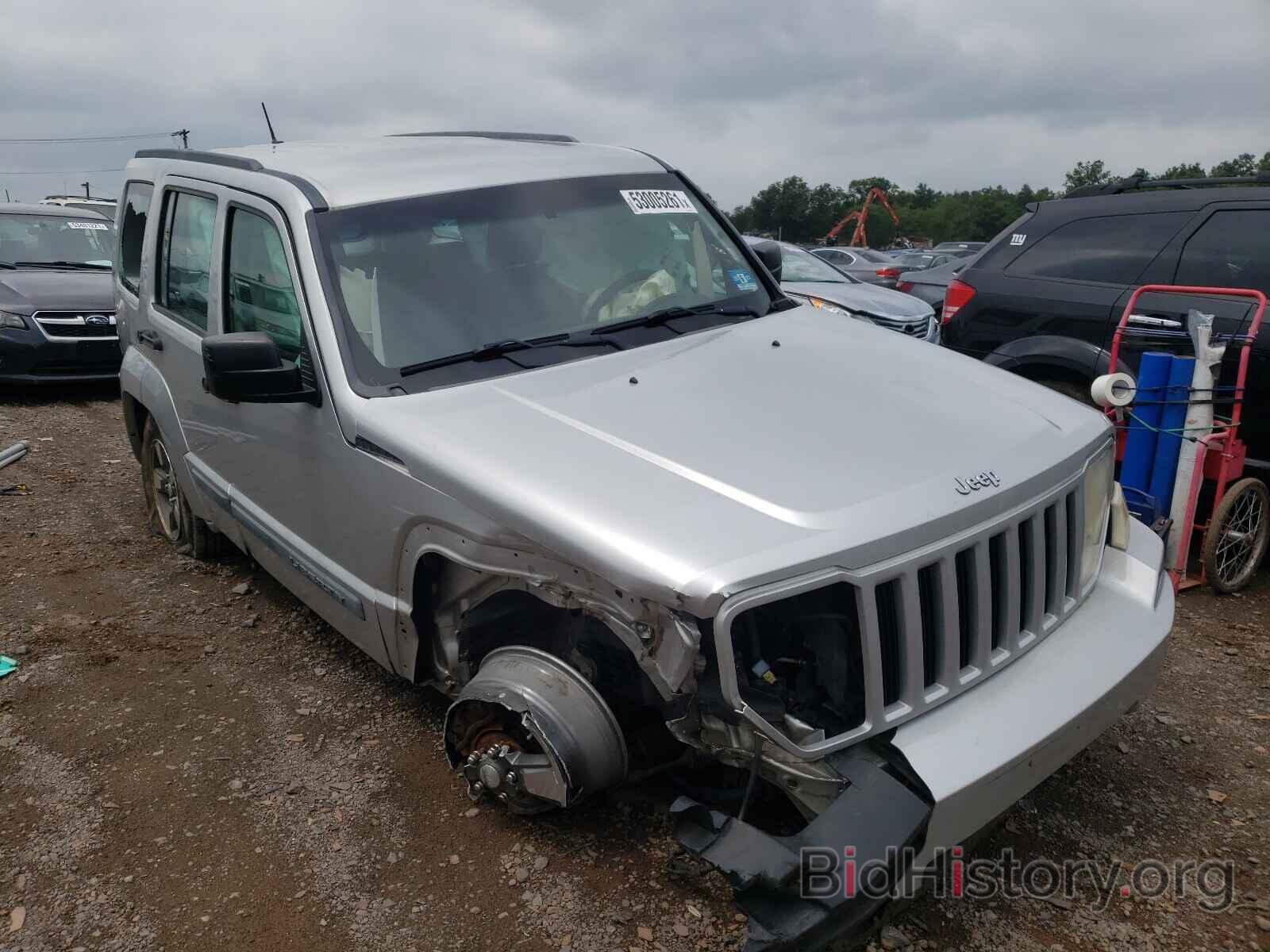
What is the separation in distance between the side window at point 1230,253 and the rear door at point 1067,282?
A: 160 millimetres

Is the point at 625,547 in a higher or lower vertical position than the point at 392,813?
higher

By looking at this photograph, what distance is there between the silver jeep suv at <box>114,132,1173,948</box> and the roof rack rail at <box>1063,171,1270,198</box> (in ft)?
9.52

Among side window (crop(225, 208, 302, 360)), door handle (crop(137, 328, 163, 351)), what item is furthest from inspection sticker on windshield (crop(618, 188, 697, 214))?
door handle (crop(137, 328, 163, 351))

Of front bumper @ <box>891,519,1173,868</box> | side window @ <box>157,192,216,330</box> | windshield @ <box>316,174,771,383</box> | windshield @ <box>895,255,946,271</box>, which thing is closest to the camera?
front bumper @ <box>891,519,1173,868</box>

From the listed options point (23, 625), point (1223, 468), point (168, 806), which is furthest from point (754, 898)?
point (23, 625)

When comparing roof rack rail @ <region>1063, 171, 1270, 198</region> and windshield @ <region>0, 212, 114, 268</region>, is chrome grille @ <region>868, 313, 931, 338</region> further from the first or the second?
windshield @ <region>0, 212, 114, 268</region>

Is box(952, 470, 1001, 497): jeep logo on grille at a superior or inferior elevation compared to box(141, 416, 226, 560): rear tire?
superior

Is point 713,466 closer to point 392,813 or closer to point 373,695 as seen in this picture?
point 392,813

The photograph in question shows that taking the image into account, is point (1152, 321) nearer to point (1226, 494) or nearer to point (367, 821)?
point (1226, 494)

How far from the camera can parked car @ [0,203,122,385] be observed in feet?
29.1

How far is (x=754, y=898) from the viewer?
6.73ft

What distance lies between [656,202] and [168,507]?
10.3 ft

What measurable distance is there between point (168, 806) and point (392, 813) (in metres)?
0.72

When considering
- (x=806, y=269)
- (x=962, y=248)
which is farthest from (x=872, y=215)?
(x=806, y=269)
